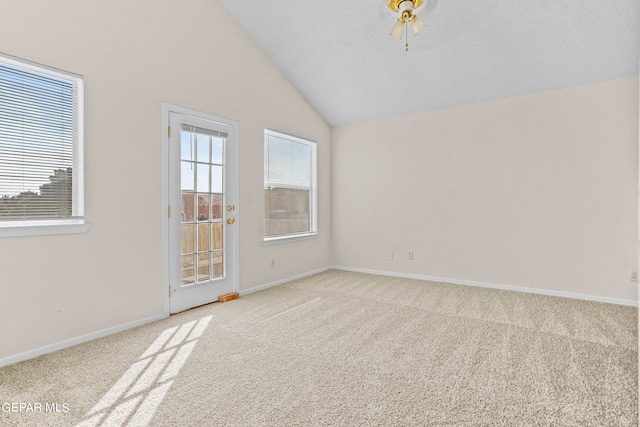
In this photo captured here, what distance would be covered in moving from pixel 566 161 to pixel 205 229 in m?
4.11

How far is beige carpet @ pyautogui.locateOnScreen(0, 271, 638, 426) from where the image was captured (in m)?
1.69

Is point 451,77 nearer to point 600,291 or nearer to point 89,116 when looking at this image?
point 600,291

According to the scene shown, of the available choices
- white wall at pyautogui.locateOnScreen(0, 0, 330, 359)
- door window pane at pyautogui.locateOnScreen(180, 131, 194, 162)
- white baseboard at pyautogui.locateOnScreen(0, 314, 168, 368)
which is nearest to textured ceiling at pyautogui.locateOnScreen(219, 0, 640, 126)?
white wall at pyautogui.locateOnScreen(0, 0, 330, 359)

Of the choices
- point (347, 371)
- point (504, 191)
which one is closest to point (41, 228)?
point (347, 371)

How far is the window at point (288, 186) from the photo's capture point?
4457 mm

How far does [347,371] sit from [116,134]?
8.47 feet

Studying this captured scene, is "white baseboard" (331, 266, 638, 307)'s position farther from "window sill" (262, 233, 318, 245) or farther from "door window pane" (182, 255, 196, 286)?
"door window pane" (182, 255, 196, 286)

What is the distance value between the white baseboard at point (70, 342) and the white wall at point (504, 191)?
324cm

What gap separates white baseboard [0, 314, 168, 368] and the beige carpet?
64mm

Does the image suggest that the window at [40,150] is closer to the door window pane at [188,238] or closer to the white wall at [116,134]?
the white wall at [116,134]

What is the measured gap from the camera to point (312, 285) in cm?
443

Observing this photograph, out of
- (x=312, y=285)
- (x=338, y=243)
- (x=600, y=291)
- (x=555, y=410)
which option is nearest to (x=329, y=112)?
(x=338, y=243)

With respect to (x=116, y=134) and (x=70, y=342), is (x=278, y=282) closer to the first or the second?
(x=70, y=342)

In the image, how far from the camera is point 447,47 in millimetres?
3613
